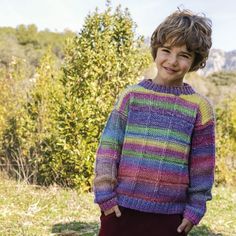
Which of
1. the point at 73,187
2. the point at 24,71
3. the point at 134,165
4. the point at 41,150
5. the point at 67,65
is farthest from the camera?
the point at 24,71

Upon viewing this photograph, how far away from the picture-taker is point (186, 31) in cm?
196

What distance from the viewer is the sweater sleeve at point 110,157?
1.95 m

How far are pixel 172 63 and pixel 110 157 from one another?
46cm

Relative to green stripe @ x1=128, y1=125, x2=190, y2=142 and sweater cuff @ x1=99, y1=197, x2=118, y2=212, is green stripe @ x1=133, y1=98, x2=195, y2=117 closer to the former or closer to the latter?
green stripe @ x1=128, y1=125, x2=190, y2=142

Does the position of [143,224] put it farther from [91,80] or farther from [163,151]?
[91,80]

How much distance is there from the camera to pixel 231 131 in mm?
20562

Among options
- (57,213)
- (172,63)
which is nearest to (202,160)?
(172,63)

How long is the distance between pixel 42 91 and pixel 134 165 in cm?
973

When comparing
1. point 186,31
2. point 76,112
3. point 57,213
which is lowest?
point 57,213

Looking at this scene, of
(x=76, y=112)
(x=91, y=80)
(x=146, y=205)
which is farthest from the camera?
(x=91, y=80)

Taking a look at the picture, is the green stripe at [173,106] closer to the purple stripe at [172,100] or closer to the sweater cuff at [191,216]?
the purple stripe at [172,100]

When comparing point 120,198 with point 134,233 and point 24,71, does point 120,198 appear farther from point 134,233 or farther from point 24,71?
point 24,71

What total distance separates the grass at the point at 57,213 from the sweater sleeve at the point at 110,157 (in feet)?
12.7

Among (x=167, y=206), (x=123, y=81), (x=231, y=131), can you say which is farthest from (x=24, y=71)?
(x=167, y=206)
